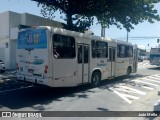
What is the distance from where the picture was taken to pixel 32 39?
1042cm

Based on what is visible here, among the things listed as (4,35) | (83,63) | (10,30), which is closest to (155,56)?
(10,30)

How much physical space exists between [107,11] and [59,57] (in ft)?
33.8

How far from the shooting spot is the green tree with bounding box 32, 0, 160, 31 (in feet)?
58.0

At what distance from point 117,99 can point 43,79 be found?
3.48m

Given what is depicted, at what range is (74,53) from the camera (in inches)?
432

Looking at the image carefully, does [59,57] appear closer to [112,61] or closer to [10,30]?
[112,61]

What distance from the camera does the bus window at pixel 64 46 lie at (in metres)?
9.93

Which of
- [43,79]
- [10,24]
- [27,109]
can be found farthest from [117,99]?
[10,24]

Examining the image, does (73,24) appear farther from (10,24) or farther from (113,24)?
(10,24)

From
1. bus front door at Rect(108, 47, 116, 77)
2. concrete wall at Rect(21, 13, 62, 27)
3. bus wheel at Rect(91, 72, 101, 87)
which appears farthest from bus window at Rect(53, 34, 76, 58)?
concrete wall at Rect(21, 13, 62, 27)

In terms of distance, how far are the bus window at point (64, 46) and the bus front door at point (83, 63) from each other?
57cm

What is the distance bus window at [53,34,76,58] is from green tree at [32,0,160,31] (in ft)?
24.2

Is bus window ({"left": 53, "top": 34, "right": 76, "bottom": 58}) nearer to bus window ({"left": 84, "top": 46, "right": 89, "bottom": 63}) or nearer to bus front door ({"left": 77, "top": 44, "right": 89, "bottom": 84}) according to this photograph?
bus front door ({"left": 77, "top": 44, "right": 89, "bottom": 84})

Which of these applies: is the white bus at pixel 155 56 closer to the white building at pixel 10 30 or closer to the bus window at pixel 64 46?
the white building at pixel 10 30
